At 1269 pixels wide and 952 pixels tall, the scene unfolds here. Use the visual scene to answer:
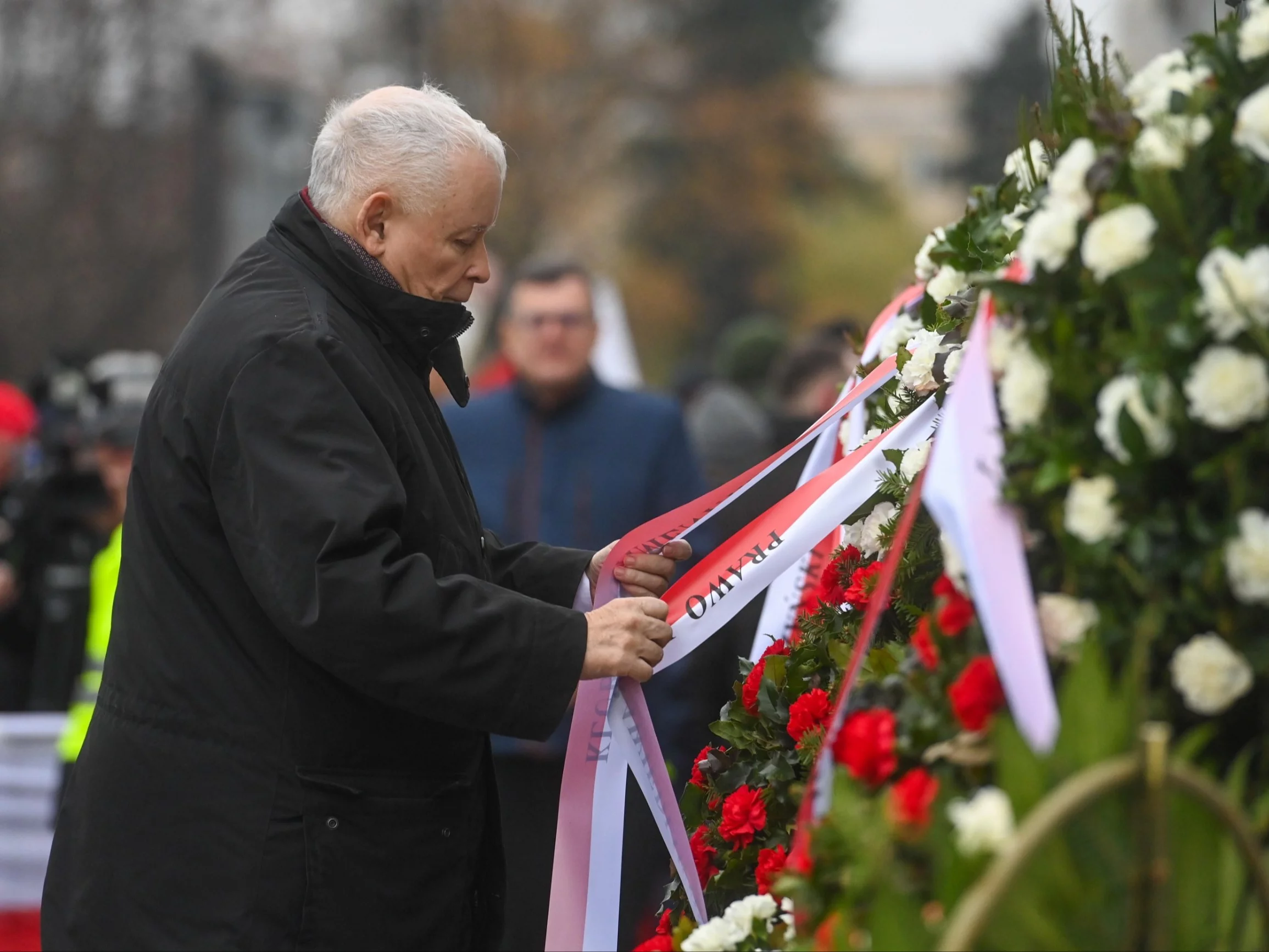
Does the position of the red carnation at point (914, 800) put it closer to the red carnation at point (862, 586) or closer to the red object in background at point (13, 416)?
the red carnation at point (862, 586)

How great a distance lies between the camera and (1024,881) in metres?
1.75

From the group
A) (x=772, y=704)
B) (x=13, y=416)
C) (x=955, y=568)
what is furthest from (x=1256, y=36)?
(x=13, y=416)

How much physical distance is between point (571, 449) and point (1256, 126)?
3.17 metres

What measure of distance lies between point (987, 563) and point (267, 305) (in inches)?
51.6

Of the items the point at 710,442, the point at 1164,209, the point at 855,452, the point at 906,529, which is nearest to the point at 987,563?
the point at 906,529

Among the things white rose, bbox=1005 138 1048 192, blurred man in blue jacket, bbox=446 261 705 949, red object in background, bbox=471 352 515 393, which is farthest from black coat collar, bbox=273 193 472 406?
red object in background, bbox=471 352 515 393

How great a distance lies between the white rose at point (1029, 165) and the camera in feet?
8.58

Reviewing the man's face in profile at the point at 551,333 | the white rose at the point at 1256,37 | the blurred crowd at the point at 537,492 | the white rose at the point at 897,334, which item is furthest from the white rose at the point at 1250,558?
the man's face in profile at the point at 551,333

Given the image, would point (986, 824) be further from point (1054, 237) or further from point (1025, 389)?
point (1054, 237)

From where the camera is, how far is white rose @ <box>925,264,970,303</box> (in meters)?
2.97

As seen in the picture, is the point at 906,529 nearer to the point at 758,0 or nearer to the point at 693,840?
the point at 693,840

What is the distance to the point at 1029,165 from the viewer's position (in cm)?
257

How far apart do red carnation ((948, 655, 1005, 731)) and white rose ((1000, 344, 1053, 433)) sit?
0.31 m

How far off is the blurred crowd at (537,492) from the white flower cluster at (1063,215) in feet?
7.61
